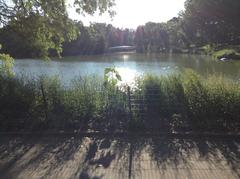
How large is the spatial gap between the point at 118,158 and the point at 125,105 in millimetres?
2232

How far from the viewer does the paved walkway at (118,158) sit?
5297mm

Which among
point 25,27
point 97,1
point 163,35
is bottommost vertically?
point 163,35

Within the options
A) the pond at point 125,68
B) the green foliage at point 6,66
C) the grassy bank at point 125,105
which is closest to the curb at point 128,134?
the grassy bank at point 125,105

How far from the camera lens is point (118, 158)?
19.5 feet

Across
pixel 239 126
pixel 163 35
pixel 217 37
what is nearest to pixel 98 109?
pixel 239 126

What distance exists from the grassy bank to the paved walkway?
68cm

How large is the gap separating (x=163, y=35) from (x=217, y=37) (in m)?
80.7

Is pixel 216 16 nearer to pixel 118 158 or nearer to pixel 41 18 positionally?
pixel 41 18

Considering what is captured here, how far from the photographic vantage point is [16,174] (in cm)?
537

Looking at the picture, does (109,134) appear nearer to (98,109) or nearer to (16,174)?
(98,109)

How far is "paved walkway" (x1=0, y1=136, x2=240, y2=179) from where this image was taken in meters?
5.30

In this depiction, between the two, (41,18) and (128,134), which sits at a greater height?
(41,18)

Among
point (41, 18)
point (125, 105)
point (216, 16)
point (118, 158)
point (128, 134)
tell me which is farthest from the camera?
point (216, 16)

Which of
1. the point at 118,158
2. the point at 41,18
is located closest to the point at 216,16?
the point at 41,18
